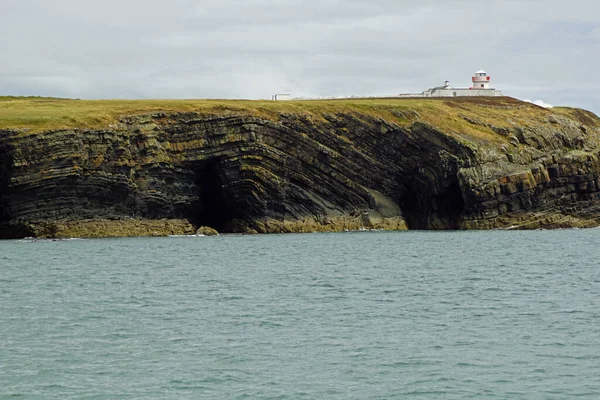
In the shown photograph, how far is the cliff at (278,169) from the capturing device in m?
86.1

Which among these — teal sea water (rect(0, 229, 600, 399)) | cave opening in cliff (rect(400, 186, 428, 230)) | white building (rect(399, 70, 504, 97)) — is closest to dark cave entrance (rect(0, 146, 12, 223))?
teal sea water (rect(0, 229, 600, 399))

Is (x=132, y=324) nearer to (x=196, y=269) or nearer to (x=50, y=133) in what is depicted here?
(x=196, y=269)

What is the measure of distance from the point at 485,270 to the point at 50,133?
46.1 metres

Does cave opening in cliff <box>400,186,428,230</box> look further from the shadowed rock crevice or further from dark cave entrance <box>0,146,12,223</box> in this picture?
dark cave entrance <box>0,146,12,223</box>

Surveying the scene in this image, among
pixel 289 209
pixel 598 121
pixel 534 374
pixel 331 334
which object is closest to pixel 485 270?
pixel 331 334

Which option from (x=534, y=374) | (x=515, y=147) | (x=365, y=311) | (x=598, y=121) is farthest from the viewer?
(x=598, y=121)

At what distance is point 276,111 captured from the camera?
10075 centimetres

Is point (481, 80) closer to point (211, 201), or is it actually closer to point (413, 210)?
point (413, 210)

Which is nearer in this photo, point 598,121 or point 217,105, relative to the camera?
point 217,105

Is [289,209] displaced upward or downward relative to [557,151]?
downward

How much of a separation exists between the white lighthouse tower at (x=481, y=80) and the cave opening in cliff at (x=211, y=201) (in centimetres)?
5697

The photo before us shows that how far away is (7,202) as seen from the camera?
84562 mm

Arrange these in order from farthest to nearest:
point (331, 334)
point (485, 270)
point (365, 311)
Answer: point (485, 270)
point (365, 311)
point (331, 334)

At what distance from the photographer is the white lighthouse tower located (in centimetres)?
14150
